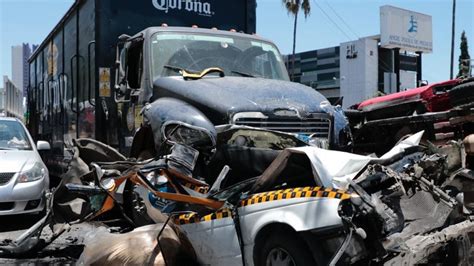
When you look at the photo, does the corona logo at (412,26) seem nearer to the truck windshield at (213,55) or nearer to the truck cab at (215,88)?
the truck cab at (215,88)

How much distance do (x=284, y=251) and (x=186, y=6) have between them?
579 centimetres

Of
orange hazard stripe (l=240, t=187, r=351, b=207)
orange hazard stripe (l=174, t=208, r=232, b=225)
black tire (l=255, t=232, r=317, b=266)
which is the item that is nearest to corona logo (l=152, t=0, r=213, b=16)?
orange hazard stripe (l=174, t=208, r=232, b=225)

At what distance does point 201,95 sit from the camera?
5441mm

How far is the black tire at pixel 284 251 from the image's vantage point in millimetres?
3455

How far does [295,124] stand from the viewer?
5.34 metres

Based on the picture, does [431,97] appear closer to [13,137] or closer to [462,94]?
[462,94]

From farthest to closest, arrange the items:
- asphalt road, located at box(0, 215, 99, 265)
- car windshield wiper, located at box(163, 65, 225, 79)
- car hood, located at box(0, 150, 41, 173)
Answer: car hood, located at box(0, 150, 41, 173), car windshield wiper, located at box(163, 65, 225, 79), asphalt road, located at box(0, 215, 99, 265)

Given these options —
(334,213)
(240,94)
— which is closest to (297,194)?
(334,213)

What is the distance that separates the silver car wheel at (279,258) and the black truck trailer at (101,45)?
356 centimetres

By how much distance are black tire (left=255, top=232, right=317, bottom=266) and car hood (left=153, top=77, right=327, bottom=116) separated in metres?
1.74

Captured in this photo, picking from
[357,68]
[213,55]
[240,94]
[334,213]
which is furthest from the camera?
[357,68]

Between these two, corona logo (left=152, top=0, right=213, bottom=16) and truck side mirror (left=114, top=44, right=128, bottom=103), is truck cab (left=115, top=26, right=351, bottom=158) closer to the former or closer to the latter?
truck side mirror (left=114, top=44, right=128, bottom=103)

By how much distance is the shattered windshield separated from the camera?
790cm

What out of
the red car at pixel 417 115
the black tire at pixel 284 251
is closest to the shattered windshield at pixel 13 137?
the red car at pixel 417 115
